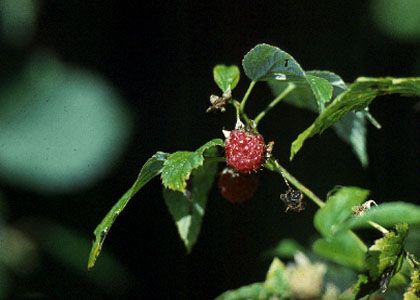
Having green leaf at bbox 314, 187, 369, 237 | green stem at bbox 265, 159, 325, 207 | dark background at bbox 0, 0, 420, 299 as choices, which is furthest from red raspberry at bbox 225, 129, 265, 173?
dark background at bbox 0, 0, 420, 299

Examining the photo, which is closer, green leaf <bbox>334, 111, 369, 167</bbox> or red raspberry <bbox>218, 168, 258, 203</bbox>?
red raspberry <bbox>218, 168, 258, 203</bbox>

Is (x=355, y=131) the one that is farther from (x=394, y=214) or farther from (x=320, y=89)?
(x=394, y=214)

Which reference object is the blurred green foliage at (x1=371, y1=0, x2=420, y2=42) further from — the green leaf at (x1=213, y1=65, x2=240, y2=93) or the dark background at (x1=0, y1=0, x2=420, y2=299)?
the green leaf at (x1=213, y1=65, x2=240, y2=93)

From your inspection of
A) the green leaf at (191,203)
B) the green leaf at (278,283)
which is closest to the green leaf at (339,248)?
the green leaf at (278,283)

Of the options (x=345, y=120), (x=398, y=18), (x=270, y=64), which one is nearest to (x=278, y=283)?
(x=270, y=64)

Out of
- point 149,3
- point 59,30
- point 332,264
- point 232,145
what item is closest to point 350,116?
point 332,264

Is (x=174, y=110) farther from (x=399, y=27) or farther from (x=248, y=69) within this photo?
(x=248, y=69)
